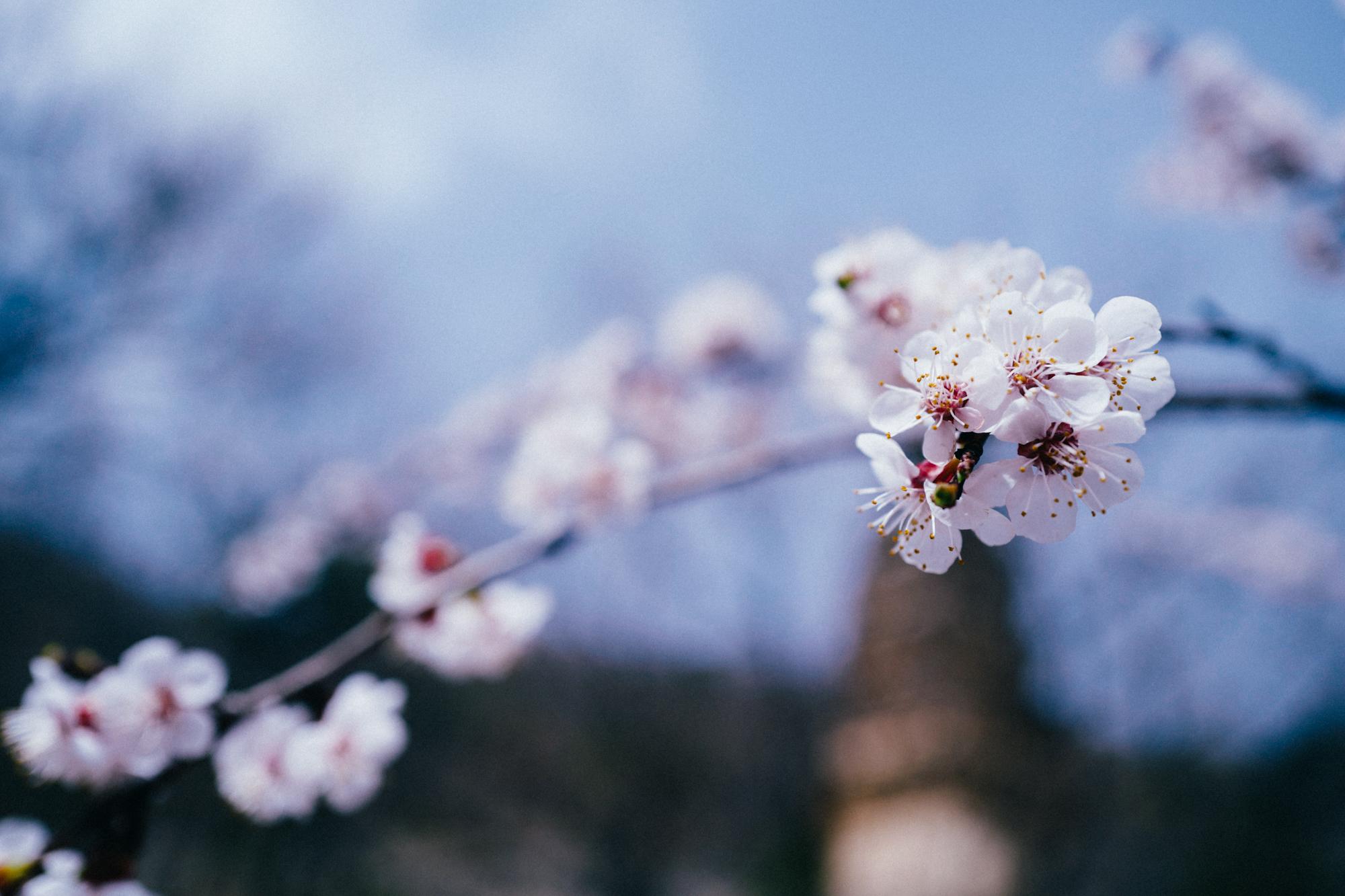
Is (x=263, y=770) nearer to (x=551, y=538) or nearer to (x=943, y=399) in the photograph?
(x=551, y=538)

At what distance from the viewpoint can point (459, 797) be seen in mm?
8023

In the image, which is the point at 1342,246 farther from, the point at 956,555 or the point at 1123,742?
the point at 1123,742

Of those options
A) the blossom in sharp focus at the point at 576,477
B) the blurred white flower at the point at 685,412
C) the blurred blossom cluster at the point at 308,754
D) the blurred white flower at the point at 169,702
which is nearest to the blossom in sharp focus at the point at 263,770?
the blurred blossom cluster at the point at 308,754

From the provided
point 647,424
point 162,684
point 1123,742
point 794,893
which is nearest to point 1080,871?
point 1123,742

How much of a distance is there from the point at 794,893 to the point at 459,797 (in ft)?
13.2

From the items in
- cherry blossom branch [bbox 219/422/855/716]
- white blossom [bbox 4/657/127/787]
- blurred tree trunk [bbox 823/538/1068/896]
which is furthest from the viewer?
blurred tree trunk [bbox 823/538/1068/896]

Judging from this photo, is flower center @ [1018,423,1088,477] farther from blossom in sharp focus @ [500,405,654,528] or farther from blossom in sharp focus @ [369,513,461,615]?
blossom in sharp focus @ [369,513,461,615]

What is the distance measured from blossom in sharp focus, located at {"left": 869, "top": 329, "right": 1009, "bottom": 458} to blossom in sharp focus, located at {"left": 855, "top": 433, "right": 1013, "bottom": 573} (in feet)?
0.07

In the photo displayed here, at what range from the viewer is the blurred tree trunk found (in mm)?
4707

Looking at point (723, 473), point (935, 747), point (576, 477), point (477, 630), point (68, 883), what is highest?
point (935, 747)

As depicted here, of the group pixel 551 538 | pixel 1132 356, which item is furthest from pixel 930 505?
pixel 551 538

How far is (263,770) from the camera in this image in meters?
1.10

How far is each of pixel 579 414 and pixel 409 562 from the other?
0.50 meters

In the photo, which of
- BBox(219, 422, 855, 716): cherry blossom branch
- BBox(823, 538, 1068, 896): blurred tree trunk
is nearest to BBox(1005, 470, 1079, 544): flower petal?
Answer: BBox(219, 422, 855, 716): cherry blossom branch
